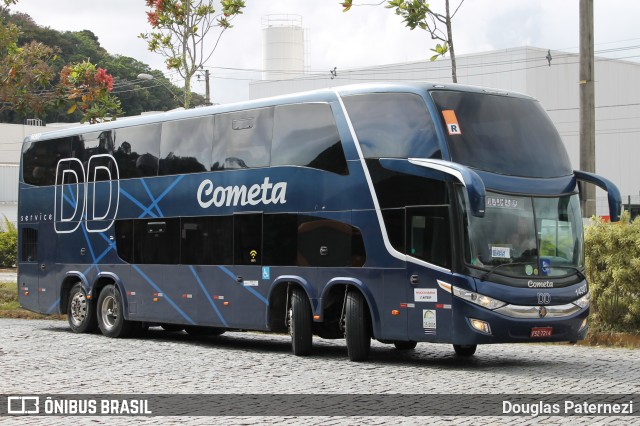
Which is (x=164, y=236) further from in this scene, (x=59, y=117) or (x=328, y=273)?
Answer: (x=59, y=117)

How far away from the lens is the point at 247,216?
19.4 metres

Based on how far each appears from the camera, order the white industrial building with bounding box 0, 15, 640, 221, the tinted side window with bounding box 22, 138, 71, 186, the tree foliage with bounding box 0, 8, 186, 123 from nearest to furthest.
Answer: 1. the tinted side window with bounding box 22, 138, 71, 186
2. the white industrial building with bounding box 0, 15, 640, 221
3. the tree foliage with bounding box 0, 8, 186, 123

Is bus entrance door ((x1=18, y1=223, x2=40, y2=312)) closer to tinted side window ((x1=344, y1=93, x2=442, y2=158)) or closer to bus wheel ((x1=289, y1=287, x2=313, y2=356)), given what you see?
bus wheel ((x1=289, y1=287, x2=313, y2=356))

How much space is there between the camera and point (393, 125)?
1691cm

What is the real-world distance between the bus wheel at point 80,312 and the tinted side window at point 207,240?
3592 millimetres

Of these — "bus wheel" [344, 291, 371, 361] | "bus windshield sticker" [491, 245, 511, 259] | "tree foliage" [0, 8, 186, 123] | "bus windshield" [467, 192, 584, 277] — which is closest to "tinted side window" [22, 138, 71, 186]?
"bus wheel" [344, 291, 371, 361]

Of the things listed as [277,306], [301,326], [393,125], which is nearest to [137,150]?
[277,306]

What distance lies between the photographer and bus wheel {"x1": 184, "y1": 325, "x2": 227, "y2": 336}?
23281 mm

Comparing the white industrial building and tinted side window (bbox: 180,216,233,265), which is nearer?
tinted side window (bbox: 180,216,233,265)

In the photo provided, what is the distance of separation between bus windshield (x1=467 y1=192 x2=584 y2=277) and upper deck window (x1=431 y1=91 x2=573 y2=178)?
0.48 meters

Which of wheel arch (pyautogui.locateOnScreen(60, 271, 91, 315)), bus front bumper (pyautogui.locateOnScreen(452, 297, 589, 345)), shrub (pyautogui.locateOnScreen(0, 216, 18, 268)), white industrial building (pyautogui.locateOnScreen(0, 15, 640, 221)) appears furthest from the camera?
white industrial building (pyautogui.locateOnScreen(0, 15, 640, 221))

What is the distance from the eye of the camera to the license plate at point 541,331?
627 inches

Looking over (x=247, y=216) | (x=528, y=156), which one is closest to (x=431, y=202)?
(x=528, y=156)

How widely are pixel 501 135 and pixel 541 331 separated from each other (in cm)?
290
